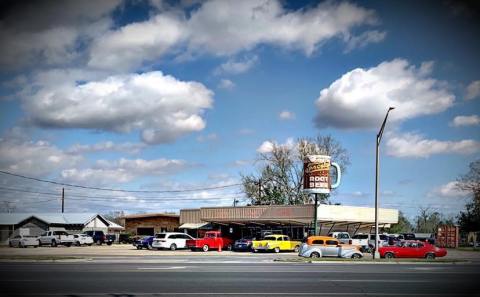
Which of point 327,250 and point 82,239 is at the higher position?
point 327,250

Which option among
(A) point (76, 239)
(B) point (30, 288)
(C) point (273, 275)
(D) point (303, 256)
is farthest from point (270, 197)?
(B) point (30, 288)

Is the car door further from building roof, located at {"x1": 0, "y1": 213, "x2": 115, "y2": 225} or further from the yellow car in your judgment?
building roof, located at {"x1": 0, "y1": 213, "x2": 115, "y2": 225}

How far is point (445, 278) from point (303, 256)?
15.5m

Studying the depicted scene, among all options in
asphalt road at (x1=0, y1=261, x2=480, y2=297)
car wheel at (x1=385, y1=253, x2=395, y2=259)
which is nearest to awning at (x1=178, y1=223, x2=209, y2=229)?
car wheel at (x1=385, y1=253, x2=395, y2=259)

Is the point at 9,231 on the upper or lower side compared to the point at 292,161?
lower

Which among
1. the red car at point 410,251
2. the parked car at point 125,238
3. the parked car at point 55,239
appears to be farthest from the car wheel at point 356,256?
the parked car at point 125,238

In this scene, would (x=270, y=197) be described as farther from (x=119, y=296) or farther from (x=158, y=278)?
(x=119, y=296)

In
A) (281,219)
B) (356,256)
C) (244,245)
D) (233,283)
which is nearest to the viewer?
(233,283)

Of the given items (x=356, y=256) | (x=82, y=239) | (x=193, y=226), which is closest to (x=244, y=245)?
(x=356, y=256)

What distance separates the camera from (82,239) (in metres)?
63.3

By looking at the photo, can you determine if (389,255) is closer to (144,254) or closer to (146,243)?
(144,254)

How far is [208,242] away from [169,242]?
3.61 m

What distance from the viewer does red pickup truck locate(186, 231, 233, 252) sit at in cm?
4916

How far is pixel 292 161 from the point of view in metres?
77.3
